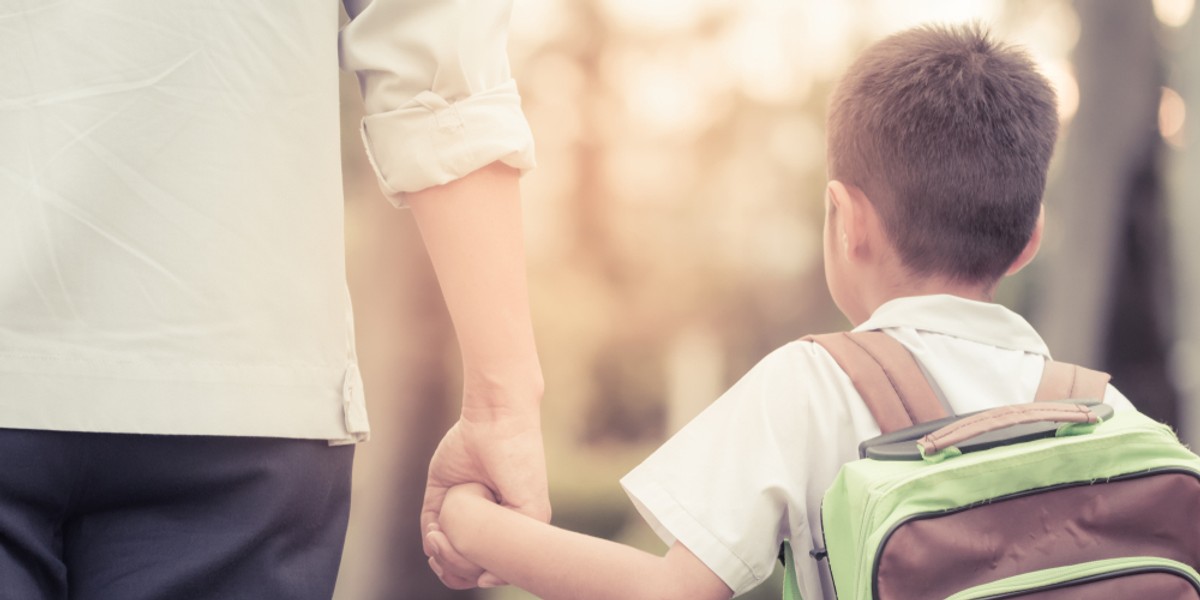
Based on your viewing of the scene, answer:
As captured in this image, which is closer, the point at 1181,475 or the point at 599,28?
the point at 1181,475

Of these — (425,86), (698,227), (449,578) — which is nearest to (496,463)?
(449,578)

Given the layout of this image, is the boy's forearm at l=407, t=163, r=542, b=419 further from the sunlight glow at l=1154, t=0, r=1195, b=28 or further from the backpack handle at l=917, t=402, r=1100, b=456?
the sunlight glow at l=1154, t=0, r=1195, b=28

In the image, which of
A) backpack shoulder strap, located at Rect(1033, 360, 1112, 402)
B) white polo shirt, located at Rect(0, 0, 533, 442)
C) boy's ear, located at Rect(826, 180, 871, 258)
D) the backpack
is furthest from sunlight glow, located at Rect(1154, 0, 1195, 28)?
white polo shirt, located at Rect(0, 0, 533, 442)

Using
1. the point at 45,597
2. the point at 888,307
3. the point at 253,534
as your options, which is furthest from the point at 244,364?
the point at 888,307

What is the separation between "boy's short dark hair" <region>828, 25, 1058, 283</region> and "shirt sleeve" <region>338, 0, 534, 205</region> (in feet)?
2.09

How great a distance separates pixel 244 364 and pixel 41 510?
25 centimetres

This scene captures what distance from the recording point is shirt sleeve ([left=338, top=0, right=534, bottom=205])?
5.31ft

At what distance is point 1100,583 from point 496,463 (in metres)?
0.87

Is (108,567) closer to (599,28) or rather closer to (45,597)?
(45,597)

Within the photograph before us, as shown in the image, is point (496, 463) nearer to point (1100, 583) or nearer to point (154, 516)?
point (154, 516)

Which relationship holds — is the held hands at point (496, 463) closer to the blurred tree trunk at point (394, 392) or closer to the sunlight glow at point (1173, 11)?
the blurred tree trunk at point (394, 392)

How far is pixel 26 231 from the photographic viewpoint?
1199 mm

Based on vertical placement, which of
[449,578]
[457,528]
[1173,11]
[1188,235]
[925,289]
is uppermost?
[1173,11]

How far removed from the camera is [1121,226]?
21.0ft
